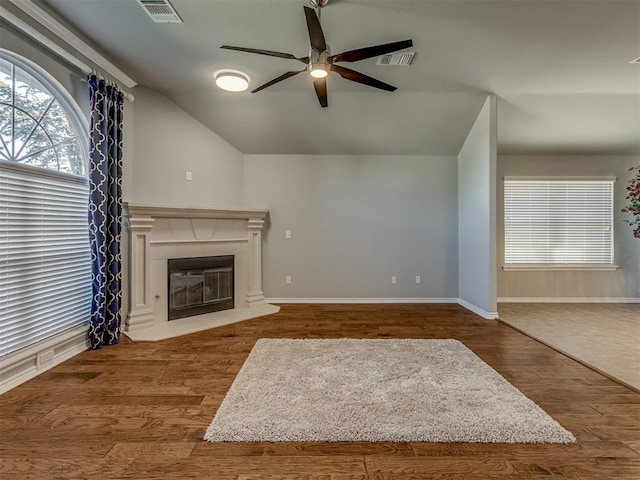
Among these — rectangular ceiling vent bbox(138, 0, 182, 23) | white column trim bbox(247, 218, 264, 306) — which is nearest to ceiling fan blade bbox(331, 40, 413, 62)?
rectangular ceiling vent bbox(138, 0, 182, 23)

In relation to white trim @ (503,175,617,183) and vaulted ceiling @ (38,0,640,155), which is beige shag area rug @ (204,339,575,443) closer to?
vaulted ceiling @ (38,0,640,155)

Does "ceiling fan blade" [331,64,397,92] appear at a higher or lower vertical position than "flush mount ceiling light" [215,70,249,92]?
lower

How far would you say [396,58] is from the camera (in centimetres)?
284

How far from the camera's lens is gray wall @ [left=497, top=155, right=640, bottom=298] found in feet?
15.1

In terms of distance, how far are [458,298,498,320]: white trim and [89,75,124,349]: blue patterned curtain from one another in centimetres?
436

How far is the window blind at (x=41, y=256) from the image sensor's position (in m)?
2.11

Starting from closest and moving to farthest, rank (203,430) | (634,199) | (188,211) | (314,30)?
(203,430)
(314,30)
(188,211)
(634,199)

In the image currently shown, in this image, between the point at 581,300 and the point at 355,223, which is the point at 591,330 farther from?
the point at 355,223

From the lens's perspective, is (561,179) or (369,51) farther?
(561,179)

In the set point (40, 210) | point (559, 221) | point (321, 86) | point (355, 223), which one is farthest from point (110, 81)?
point (559, 221)

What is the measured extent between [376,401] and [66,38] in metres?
3.83

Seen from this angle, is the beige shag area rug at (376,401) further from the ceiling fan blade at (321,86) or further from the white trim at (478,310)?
the ceiling fan blade at (321,86)

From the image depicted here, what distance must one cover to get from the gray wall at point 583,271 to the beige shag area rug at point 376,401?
9.45 feet

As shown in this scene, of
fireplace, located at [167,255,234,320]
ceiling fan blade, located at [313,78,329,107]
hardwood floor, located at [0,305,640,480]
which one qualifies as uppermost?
ceiling fan blade, located at [313,78,329,107]
